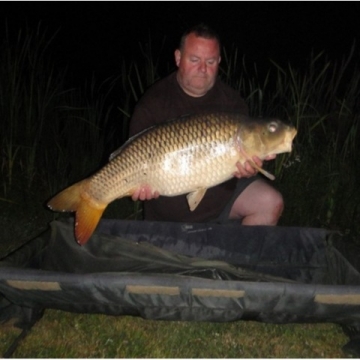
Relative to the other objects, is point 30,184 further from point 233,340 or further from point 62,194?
point 233,340

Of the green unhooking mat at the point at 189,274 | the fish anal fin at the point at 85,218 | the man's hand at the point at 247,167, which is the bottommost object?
the green unhooking mat at the point at 189,274

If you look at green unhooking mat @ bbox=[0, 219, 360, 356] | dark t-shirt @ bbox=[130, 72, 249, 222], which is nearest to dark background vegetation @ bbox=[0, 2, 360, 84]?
dark t-shirt @ bbox=[130, 72, 249, 222]

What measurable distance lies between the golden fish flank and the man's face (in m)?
0.42

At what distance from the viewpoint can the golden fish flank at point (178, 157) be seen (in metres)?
1.87

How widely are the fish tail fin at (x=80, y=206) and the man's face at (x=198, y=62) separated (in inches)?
26.4

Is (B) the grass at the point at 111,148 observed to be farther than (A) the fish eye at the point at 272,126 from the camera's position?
Yes

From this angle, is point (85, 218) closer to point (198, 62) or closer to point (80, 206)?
point (80, 206)

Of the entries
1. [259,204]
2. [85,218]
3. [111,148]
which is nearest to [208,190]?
[259,204]

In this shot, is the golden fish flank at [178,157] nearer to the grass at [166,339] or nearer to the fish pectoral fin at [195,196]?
the fish pectoral fin at [195,196]

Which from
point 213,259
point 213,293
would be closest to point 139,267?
point 213,259

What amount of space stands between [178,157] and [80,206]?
39cm

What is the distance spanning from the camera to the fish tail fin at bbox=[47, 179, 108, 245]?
1.93m

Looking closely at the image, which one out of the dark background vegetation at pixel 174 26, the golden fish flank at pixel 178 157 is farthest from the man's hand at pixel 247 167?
the dark background vegetation at pixel 174 26

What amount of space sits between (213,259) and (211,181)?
475 mm
